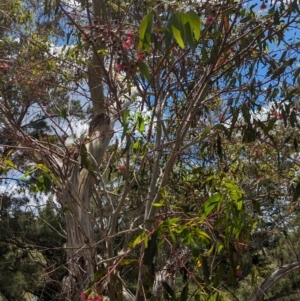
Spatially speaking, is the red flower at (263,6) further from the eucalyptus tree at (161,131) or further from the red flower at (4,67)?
the red flower at (4,67)

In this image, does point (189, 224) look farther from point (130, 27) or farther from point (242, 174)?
point (242, 174)

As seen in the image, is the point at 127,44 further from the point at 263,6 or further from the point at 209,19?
the point at 263,6

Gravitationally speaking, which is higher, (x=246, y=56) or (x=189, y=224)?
(x=246, y=56)

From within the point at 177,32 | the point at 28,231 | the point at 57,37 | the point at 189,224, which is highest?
the point at 57,37

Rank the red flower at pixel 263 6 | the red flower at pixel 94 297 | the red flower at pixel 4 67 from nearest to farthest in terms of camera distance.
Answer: the red flower at pixel 94 297, the red flower at pixel 263 6, the red flower at pixel 4 67

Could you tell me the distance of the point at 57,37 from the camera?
5.64m

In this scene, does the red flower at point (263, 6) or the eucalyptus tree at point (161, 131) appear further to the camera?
the red flower at point (263, 6)

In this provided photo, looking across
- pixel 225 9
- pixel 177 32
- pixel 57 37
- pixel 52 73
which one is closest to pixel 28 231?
pixel 57 37

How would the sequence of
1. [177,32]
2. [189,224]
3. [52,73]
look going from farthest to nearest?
[52,73]
[189,224]
[177,32]

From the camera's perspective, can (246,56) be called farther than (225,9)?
Yes

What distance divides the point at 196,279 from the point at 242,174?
2.28m

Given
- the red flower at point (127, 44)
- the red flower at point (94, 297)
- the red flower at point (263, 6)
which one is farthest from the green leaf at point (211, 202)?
the red flower at point (263, 6)

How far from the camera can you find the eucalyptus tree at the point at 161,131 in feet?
A: 7.23

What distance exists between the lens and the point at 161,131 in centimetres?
332
